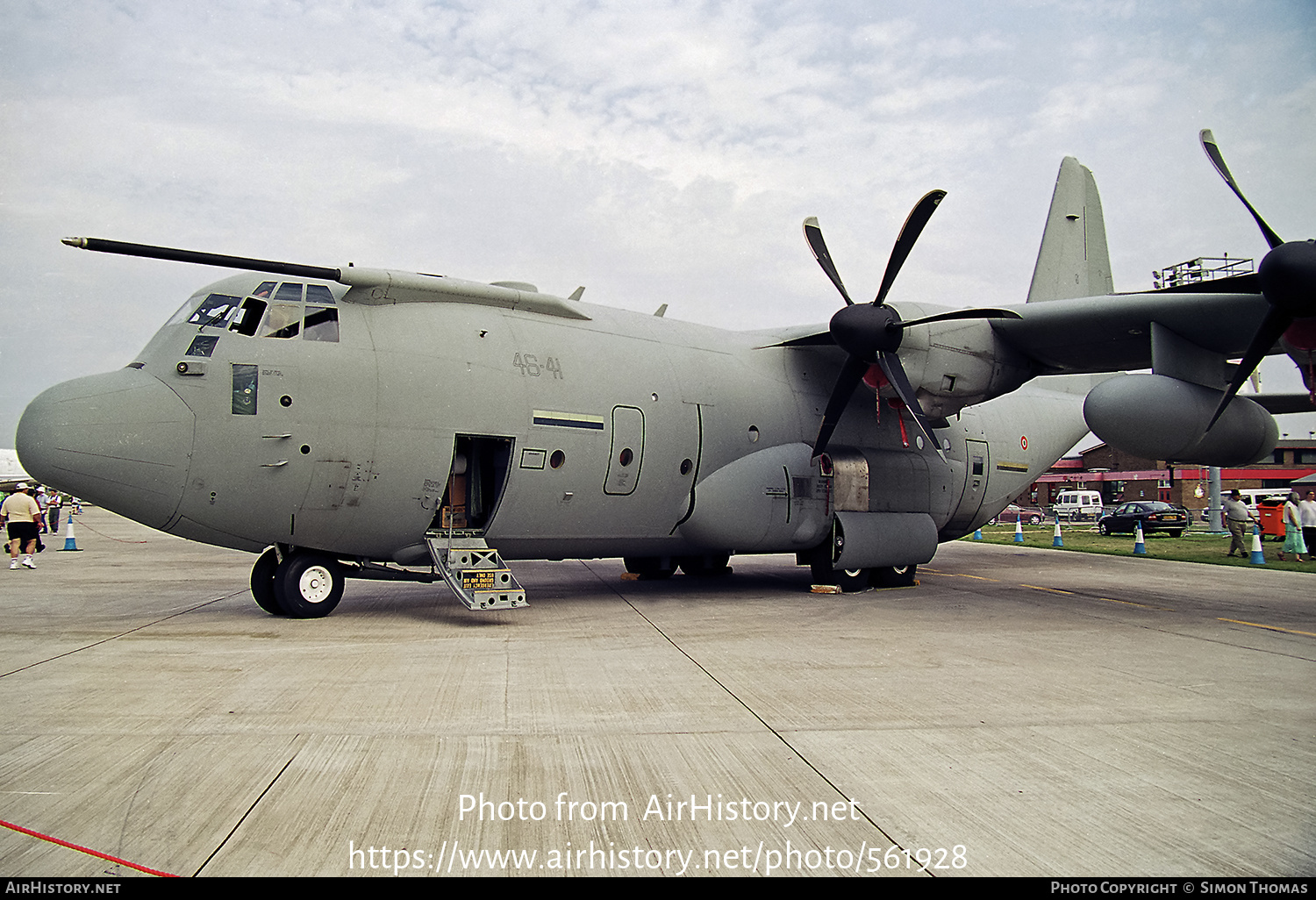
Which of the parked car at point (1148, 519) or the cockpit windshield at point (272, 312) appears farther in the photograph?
the parked car at point (1148, 519)

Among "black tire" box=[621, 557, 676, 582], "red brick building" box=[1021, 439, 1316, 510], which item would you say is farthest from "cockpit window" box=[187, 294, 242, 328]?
"red brick building" box=[1021, 439, 1316, 510]

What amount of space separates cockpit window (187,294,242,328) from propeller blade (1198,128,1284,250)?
11.7 m

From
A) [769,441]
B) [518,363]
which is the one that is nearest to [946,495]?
[769,441]

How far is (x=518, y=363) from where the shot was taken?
10.4 m

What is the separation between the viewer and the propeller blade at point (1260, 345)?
30.1 feet

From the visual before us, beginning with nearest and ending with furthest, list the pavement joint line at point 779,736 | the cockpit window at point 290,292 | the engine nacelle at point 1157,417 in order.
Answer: the pavement joint line at point 779,736 → the cockpit window at point 290,292 → the engine nacelle at point 1157,417

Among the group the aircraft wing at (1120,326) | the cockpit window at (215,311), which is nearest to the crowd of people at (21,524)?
the cockpit window at (215,311)

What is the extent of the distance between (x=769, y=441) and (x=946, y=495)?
4.04m

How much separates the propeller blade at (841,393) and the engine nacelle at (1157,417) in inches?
123

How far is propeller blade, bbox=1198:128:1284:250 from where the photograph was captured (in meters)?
9.48

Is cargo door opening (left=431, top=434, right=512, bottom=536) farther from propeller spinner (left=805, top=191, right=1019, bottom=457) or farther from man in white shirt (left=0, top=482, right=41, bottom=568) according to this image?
man in white shirt (left=0, top=482, right=41, bottom=568)

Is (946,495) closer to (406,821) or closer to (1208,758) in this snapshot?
(1208,758)

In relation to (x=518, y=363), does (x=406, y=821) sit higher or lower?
lower

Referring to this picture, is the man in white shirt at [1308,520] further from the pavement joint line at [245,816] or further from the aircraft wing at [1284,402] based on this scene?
the pavement joint line at [245,816]
